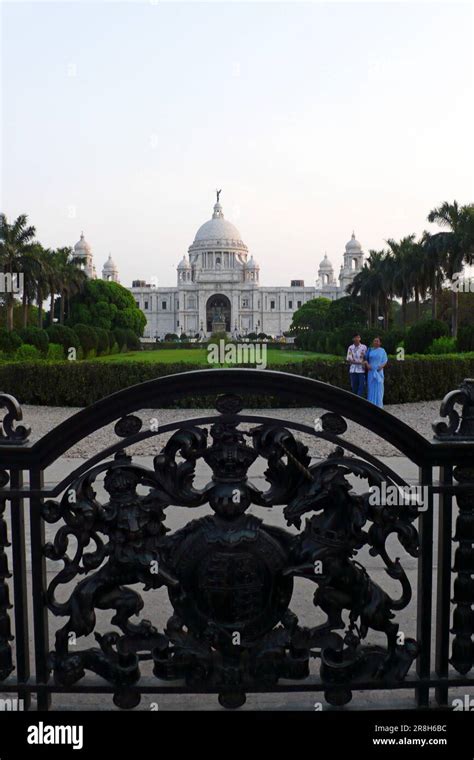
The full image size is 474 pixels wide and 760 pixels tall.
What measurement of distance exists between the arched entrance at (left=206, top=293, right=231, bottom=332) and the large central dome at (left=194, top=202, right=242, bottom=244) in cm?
844

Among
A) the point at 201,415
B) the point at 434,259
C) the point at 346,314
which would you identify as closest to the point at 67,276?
the point at 346,314

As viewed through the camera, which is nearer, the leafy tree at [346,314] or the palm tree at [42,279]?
the palm tree at [42,279]

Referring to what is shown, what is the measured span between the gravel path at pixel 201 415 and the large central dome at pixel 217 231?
84.9 meters

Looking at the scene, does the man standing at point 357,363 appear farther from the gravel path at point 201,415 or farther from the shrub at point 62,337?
the shrub at point 62,337

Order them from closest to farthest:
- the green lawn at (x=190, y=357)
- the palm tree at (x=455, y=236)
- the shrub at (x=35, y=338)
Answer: the green lawn at (x=190, y=357) < the shrub at (x=35, y=338) < the palm tree at (x=455, y=236)

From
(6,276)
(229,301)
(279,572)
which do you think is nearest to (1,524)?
(279,572)

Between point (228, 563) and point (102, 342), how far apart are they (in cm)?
3193

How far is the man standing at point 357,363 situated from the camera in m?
11.8

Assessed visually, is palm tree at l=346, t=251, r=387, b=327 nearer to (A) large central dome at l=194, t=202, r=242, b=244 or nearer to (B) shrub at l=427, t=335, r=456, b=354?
(B) shrub at l=427, t=335, r=456, b=354

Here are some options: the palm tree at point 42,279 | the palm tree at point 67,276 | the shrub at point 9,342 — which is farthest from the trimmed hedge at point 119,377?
the palm tree at point 67,276

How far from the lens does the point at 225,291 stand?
9575 cm

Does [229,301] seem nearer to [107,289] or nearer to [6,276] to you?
[107,289]

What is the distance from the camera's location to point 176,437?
202 centimetres
